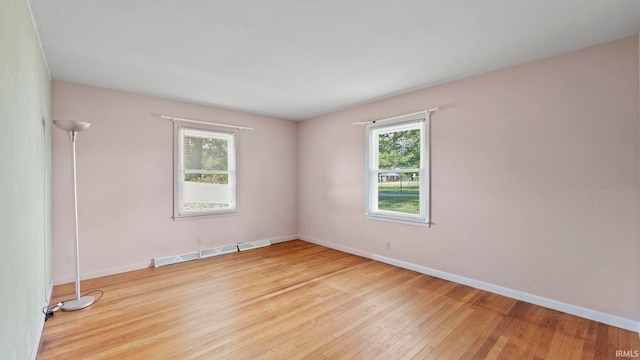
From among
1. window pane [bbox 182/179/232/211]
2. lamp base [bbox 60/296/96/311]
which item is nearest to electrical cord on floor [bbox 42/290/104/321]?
lamp base [bbox 60/296/96/311]

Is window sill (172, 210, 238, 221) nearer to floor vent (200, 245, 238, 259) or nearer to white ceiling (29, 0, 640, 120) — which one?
floor vent (200, 245, 238, 259)

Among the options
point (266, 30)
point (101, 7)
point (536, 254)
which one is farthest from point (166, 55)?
point (536, 254)

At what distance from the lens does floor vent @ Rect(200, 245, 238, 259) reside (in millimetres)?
4449

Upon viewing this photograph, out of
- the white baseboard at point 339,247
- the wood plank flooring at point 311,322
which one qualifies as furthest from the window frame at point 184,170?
the white baseboard at point 339,247

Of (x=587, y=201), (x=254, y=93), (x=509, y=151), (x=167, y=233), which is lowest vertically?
(x=167, y=233)

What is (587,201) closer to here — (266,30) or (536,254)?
(536,254)

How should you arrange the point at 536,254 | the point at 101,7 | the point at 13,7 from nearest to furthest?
the point at 13,7 → the point at 101,7 → the point at 536,254

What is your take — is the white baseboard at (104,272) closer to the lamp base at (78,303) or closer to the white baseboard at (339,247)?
the lamp base at (78,303)

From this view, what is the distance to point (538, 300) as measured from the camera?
2.80 metres

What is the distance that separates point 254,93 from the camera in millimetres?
3883

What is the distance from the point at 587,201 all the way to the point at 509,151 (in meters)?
0.81

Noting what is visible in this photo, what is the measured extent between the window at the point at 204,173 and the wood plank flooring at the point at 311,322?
122cm

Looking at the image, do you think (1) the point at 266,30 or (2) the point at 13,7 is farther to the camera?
(1) the point at 266,30

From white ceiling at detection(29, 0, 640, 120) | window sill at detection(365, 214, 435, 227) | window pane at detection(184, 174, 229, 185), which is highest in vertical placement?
white ceiling at detection(29, 0, 640, 120)
